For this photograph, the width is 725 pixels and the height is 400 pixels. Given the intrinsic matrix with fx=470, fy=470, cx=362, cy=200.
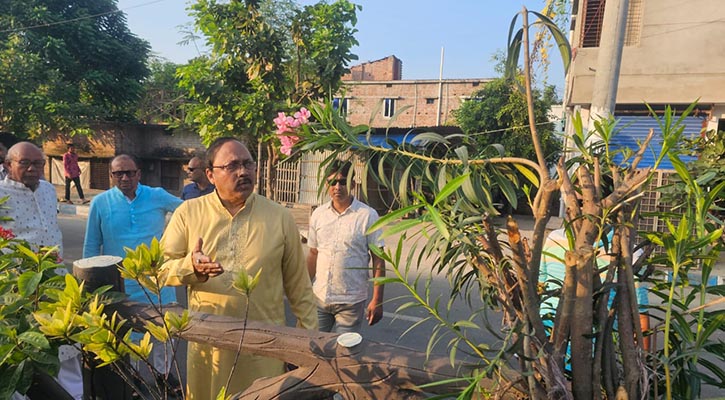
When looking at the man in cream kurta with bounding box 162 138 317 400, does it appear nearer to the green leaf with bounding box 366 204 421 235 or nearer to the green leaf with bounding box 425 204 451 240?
the green leaf with bounding box 366 204 421 235

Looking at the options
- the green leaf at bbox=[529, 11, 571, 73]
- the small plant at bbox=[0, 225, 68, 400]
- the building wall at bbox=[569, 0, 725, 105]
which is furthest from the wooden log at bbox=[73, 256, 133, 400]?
the building wall at bbox=[569, 0, 725, 105]

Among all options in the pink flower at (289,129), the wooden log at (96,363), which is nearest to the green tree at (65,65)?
the wooden log at (96,363)

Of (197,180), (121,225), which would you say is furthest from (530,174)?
(197,180)

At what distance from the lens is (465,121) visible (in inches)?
483

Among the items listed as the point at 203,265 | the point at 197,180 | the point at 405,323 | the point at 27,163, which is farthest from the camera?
the point at 405,323

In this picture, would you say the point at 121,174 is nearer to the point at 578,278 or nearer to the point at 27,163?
the point at 27,163

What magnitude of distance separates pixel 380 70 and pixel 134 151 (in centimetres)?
1413

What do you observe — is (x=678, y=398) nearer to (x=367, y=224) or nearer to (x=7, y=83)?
(x=367, y=224)

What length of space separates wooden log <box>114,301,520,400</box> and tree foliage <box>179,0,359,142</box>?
6355 mm

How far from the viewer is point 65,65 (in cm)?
1268

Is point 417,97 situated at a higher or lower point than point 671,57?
higher

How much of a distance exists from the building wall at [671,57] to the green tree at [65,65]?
39.0 feet

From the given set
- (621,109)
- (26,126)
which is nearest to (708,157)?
(621,109)

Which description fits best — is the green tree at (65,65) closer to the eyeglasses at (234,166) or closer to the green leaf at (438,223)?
the eyeglasses at (234,166)
